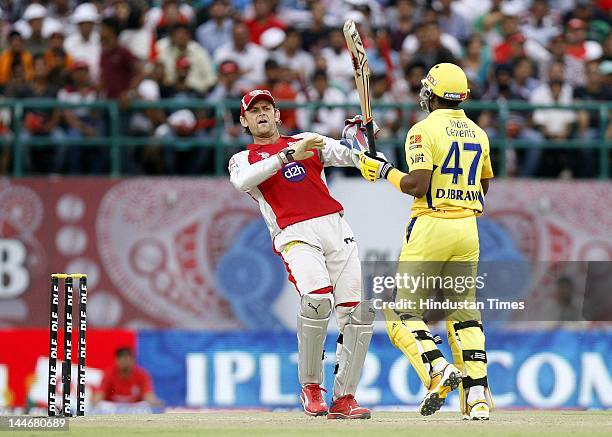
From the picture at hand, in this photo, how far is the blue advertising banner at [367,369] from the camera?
55.3ft

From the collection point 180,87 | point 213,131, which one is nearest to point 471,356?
point 213,131

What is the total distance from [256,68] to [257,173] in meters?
7.36

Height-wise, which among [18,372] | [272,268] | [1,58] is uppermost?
[1,58]

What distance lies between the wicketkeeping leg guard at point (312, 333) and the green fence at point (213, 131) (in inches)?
249

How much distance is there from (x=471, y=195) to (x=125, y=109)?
291 inches

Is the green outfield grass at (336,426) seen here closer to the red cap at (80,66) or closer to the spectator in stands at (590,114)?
the spectator in stands at (590,114)

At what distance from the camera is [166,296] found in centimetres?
1769

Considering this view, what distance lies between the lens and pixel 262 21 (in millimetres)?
19125

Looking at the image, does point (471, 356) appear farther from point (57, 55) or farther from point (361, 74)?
point (57, 55)

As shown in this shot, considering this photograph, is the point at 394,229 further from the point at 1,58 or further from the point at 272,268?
the point at 1,58

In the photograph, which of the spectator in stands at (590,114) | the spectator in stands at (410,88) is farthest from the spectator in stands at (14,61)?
the spectator in stands at (590,114)

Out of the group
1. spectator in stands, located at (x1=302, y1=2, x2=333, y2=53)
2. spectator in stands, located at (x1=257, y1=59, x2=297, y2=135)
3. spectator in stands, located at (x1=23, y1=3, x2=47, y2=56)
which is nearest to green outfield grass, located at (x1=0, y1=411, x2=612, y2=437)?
spectator in stands, located at (x1=257, y1=59, x2=297, y2=135)

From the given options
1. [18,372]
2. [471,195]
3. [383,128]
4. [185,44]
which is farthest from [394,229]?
[471,195]

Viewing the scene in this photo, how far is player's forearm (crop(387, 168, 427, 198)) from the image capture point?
424 inches
